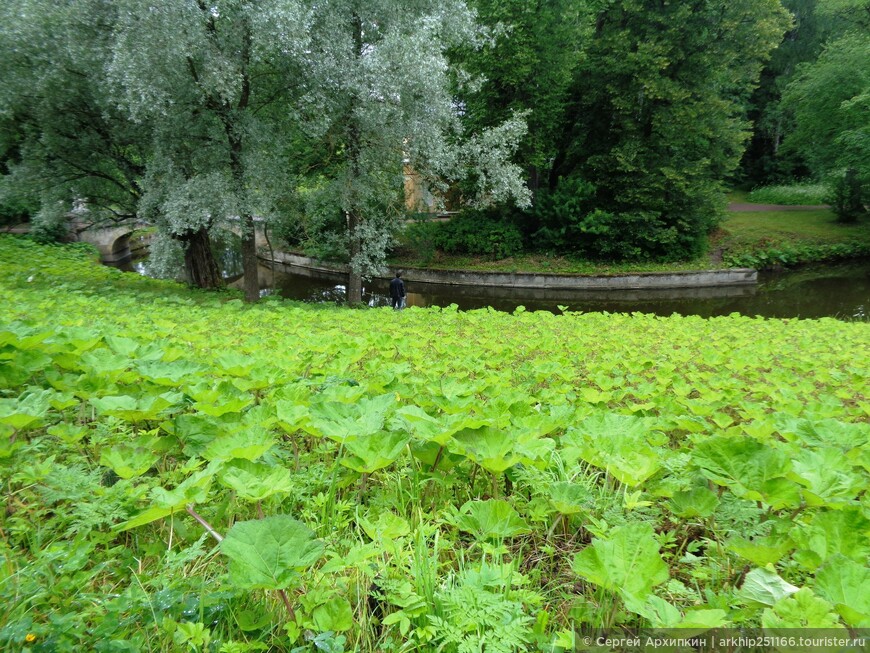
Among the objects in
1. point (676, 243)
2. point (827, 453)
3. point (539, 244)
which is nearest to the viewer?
point (827, 453)

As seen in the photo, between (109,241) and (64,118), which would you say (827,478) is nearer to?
(64,118)

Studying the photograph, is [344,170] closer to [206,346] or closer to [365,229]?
[365,229]

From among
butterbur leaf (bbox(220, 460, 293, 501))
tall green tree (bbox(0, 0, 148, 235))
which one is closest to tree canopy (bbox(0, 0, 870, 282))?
tall green tree (bbox(0, 0, 148, 235))

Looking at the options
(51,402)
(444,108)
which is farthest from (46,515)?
(444,108)

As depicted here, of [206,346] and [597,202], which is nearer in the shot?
[206,346]

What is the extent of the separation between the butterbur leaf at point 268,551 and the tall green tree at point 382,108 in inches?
424

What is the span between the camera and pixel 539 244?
81.8 feet

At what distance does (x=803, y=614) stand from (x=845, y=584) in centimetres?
14

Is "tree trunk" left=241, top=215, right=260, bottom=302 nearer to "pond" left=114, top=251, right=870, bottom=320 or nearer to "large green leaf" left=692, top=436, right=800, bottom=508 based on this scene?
"pond" left=114, top=251, right=870, bottom=320

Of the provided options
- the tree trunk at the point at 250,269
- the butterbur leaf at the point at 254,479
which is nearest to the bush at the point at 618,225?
the tree trunk at the point at 250,269

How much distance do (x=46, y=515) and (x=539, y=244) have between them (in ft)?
81.5

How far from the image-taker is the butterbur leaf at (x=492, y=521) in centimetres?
145

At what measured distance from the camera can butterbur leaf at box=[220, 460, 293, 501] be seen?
1.36 m

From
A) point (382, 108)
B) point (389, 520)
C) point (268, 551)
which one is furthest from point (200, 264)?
point (268, 551)
